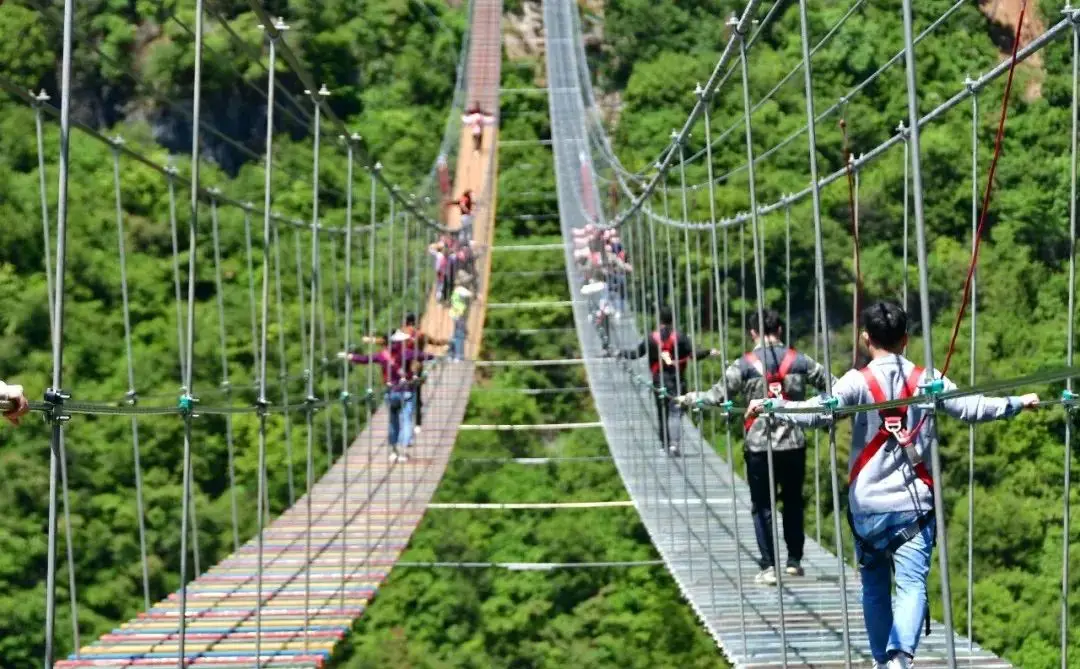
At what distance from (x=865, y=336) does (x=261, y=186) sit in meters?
26.3

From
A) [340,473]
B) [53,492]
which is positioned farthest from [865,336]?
[340,473]

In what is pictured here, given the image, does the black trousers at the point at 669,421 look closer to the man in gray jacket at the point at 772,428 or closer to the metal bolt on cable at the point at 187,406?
the man in gray jacket at the point at 772,428

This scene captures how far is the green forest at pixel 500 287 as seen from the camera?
1967 centimetres

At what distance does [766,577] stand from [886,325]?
8.09ft

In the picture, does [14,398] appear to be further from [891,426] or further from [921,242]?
[891,426]

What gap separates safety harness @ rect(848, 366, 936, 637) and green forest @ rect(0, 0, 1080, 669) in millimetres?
11986

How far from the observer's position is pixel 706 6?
1258 inches

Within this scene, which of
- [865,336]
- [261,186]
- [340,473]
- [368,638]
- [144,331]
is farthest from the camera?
[261,186]

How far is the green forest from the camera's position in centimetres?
1967

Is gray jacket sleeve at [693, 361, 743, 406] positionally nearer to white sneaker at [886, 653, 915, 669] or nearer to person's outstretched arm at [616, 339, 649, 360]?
white sneaker at [886, 653, 915, 669]

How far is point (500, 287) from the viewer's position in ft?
76.4

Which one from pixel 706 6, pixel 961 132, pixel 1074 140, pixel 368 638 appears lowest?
pixel 368 638

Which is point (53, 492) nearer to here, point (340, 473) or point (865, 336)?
point (865, 336)

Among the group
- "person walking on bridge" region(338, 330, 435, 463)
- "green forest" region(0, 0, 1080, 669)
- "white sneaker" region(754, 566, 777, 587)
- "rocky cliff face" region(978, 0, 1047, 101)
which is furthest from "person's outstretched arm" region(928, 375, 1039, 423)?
"rocky cliff face" region(978, 0, 1047, 101)
